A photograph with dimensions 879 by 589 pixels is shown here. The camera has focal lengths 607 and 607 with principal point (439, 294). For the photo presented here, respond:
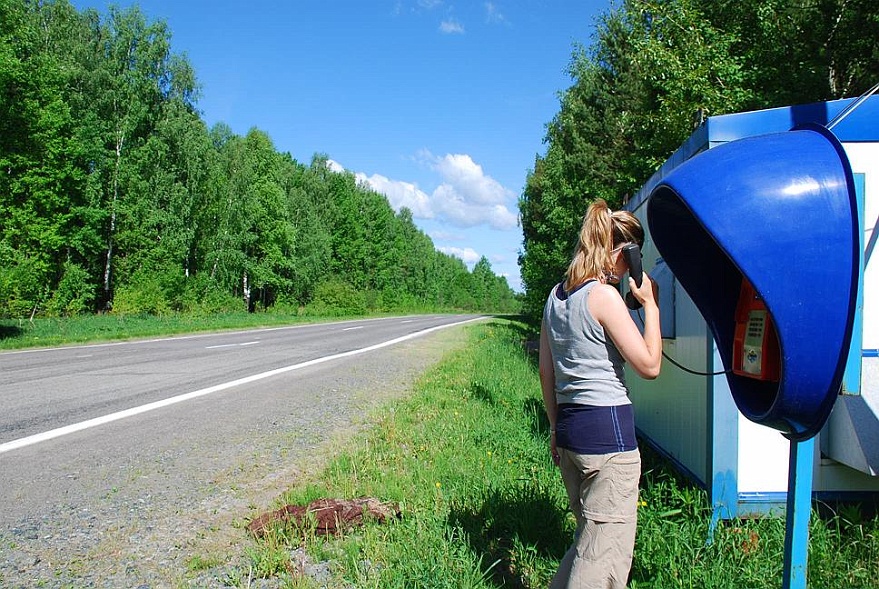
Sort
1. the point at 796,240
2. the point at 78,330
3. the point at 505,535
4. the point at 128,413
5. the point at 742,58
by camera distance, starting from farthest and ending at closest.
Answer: the point at 78,330 < the point at 742,58 < the point at 128,413 < the point at 505,535 < the point at 796,240

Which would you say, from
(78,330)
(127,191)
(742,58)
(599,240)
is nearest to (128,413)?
(599,240)

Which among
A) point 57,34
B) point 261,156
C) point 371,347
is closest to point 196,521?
point 371,347

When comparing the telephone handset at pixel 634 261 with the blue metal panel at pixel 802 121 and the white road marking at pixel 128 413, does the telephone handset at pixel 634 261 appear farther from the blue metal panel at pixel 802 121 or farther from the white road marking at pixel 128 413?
the white road marking at pixel 128 413

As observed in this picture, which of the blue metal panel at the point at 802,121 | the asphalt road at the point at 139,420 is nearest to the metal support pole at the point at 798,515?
the blue metal panel at the point at 802,121

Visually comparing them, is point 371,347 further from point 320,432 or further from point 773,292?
point 773,292

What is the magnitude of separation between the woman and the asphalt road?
3.27 meters

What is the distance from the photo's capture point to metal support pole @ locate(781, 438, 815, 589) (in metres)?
2.09

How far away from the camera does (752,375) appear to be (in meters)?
2.20

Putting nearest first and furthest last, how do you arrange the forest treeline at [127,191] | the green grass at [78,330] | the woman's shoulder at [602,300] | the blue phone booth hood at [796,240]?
the blue phone booth hood at [796,240] < the woman's shoulder at [602,300] < the green grass at [78,330] < the forest treeline at [127,191]

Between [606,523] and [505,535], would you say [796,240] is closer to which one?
[606,523]

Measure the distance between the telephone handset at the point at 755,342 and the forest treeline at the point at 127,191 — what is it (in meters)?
20.5

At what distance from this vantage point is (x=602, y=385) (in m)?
2.33

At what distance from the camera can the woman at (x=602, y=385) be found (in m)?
2.24

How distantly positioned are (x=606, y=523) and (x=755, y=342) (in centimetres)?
86
